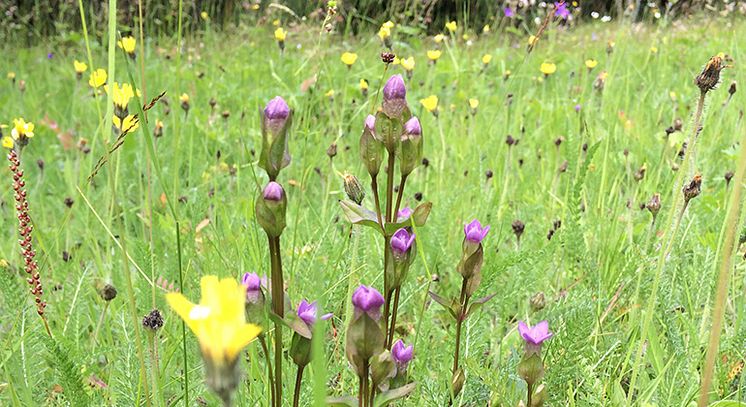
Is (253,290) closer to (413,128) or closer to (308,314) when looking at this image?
(308,314)

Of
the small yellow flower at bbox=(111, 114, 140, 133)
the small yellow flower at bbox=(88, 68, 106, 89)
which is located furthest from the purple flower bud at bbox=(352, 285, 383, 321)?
the small yellow flower at bbox=(88, 68, 106, 89)

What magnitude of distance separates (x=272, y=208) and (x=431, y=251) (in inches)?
31.9

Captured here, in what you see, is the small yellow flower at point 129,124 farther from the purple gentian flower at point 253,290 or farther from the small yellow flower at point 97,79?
the purple gentian flower at point 253,290

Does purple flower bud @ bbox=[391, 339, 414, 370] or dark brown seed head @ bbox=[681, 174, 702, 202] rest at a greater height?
dark brown seed head @ bbox=[681, 174, 702, 202]

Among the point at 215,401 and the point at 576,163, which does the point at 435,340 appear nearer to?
the point at 215,401

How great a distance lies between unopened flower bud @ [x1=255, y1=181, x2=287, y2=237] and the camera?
50cm

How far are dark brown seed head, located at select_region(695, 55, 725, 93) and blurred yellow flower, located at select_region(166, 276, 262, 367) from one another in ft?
1.79

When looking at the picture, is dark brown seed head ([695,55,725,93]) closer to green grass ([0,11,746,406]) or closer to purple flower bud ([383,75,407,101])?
green grass ([0,11,746,406])

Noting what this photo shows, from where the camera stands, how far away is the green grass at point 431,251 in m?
0.79

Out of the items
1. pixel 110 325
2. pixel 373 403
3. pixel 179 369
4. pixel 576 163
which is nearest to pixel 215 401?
pixel 179 369

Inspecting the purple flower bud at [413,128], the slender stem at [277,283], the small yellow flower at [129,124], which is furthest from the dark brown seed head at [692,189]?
the small yellow flower at [129,124]

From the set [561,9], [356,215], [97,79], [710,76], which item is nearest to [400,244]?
[356,215]

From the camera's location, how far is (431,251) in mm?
1291

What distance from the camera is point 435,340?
100cm
